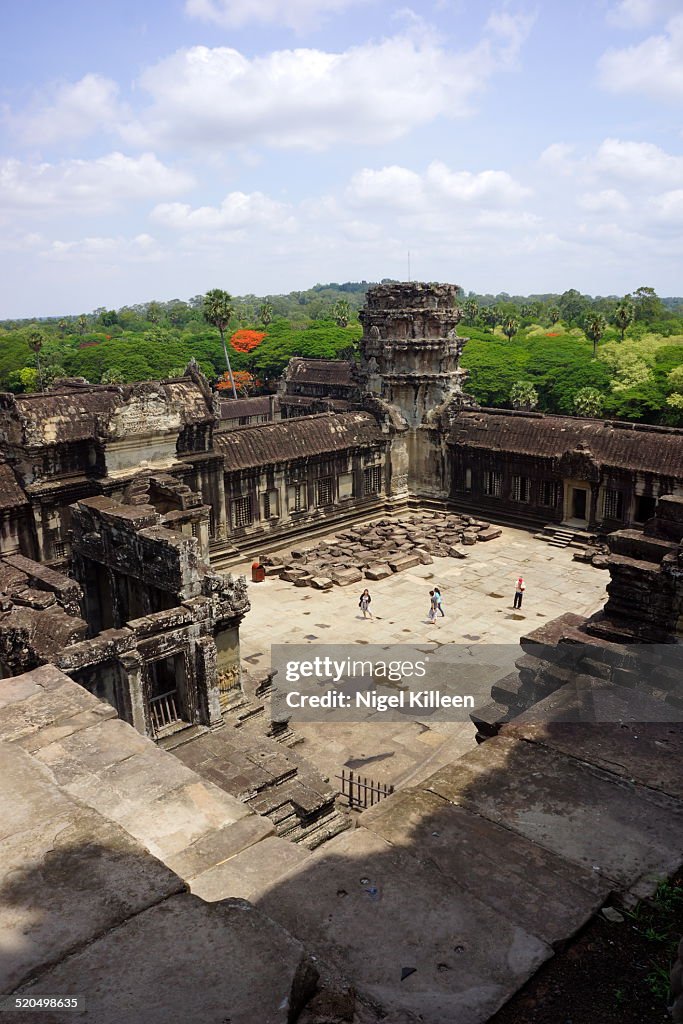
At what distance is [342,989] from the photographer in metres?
3.99

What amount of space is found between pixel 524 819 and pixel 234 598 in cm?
860

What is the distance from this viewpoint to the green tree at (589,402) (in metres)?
56.5

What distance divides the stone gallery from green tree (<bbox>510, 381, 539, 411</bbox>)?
111 feet

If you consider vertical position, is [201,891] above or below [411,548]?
above

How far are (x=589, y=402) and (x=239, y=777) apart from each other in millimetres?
50426

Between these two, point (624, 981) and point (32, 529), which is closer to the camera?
point (624, 981)

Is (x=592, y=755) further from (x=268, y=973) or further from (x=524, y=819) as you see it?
(x=268, y=973)

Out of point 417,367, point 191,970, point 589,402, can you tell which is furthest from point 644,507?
point 589,402

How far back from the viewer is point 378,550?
96.9ft

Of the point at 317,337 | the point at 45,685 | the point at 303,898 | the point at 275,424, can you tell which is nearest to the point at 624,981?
the point at 303,898

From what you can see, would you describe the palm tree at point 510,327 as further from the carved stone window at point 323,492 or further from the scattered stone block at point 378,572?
the scattered stone block at point 378,572

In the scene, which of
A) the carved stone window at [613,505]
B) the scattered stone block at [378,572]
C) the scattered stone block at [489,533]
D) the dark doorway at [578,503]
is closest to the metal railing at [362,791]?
the scattered stone block at [378,572]

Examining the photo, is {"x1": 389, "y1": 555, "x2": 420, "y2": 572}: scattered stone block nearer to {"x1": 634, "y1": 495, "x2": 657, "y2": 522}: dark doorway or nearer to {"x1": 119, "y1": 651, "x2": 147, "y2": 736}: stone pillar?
{"x1": 634, "y1": 495, "x2": 657, "y2": 522}: dark doorway

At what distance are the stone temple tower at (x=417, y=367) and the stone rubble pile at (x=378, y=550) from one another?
10.8 ft
